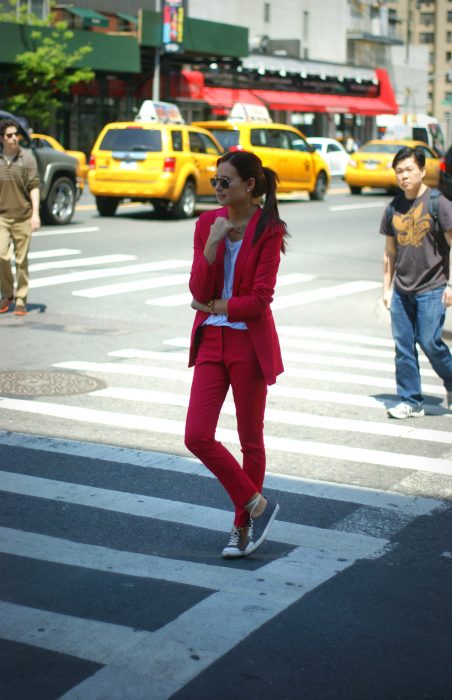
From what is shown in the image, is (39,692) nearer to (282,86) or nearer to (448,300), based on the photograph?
(448,300)

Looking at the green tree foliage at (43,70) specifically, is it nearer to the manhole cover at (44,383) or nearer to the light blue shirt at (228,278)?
the manhole cover at (44,383)

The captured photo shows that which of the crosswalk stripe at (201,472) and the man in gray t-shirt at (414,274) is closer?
the crosswalk stripe at (201,472)

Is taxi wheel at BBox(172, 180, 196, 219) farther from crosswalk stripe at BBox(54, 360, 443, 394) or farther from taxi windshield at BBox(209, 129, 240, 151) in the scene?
crosswalk stripe at BBox(54, 360, 443, 394)

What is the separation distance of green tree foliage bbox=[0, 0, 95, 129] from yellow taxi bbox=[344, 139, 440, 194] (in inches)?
492

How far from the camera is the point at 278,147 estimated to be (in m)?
29.5

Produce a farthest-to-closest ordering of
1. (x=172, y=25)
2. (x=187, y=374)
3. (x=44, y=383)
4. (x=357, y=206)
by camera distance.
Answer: (x=172, y=25) < (x=357, y=206) < (x=187, y=374) < (x=44, y=383)

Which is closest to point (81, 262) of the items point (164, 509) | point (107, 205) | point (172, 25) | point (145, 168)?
point (145, 168)

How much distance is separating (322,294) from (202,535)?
956 cm

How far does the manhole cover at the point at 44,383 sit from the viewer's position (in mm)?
8812

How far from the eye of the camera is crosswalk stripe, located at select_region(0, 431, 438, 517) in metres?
6.19

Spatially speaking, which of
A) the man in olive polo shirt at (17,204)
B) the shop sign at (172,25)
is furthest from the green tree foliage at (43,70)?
the man in olive polo shirt at (17,204)

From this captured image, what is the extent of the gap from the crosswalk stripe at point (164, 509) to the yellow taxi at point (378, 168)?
91.6 feet

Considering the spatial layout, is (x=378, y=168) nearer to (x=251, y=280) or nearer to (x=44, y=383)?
(x=44, y=383)

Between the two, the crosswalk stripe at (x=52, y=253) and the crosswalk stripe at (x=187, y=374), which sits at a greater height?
the crosswalk stripe at (x=52, y=253)
